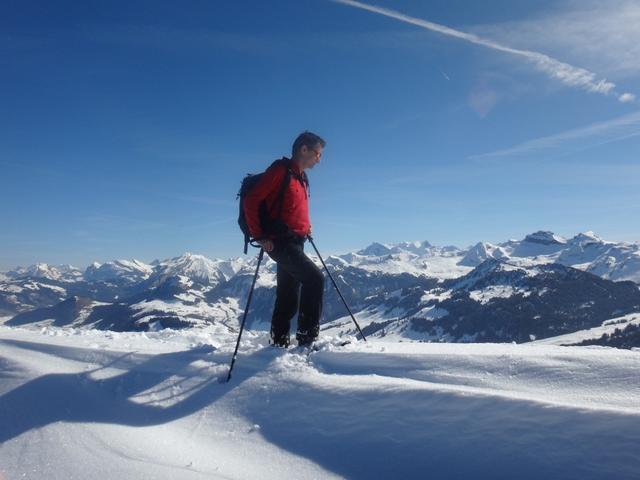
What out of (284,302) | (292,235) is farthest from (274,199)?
(284,302)

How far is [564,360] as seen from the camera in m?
4.30

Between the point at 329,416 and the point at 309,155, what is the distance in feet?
13.7

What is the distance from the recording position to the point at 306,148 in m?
6.80

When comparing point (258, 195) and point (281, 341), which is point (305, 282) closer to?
point (281, 341)

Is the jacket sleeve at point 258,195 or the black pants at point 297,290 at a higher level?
the jacket sleeve at point 258,195

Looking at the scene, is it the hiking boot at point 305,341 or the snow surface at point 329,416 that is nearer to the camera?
the snow surface at point 329,416

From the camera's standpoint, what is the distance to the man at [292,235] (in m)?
6.32

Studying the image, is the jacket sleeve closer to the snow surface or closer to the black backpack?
the black backpack

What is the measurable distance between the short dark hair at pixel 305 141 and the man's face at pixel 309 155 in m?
0.05

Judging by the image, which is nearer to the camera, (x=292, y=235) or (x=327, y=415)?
(x=327, y=415)

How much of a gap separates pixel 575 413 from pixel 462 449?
84 cm

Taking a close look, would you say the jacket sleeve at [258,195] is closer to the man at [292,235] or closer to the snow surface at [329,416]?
the man at [292,235]

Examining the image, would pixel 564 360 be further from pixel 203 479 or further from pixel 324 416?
pixel 203 479

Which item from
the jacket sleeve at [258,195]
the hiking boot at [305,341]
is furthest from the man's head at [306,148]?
the hiking boot at [305,341]
